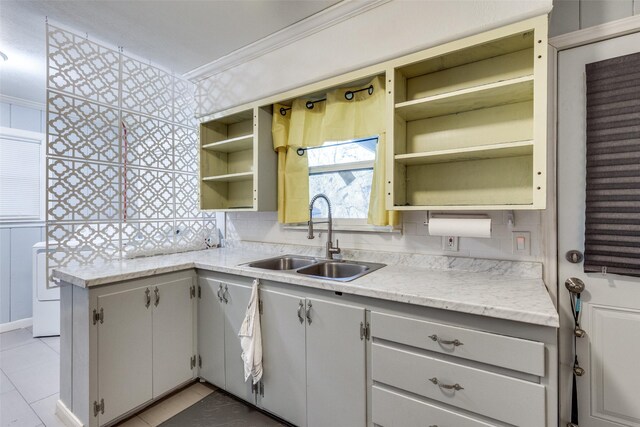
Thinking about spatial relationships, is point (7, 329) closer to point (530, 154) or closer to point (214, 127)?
point (214, 127)

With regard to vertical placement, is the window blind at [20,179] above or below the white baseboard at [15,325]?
above

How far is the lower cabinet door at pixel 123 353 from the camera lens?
1711 millimetres

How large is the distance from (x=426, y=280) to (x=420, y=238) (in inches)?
16.5

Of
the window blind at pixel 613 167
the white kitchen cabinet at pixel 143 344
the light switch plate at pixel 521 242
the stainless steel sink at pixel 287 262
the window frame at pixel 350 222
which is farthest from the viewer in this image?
the stainless steel sink at pixel 287 262

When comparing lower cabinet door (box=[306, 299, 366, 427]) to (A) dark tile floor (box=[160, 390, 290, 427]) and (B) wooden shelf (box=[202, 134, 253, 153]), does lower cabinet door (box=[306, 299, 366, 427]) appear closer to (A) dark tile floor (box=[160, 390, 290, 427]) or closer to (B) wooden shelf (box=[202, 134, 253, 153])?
(A) dark tile floor (box=[160, 390, 290, 427])

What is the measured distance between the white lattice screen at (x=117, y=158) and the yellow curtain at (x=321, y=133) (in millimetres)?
947

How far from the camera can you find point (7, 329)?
3164 mm

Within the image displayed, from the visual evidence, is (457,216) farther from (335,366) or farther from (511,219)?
(335,366)

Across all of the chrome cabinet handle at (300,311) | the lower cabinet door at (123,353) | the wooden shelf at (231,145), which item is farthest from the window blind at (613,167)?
the lower cabinet door at (123,353)

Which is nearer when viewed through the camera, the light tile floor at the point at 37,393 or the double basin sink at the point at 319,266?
the light tile floor at the point at 37,393

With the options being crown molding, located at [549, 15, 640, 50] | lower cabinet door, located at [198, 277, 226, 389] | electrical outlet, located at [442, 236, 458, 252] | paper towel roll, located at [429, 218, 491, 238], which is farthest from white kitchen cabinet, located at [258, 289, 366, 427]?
crown molding, located at [549, 15, 640, 50]

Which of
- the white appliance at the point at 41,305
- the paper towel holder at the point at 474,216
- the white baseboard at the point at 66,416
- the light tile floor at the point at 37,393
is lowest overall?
the light tile floor at the point at 37,393

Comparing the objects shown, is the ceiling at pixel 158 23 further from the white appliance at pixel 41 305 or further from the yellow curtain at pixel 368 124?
the white appliance at pixel 41 305

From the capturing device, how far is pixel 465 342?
121cm
